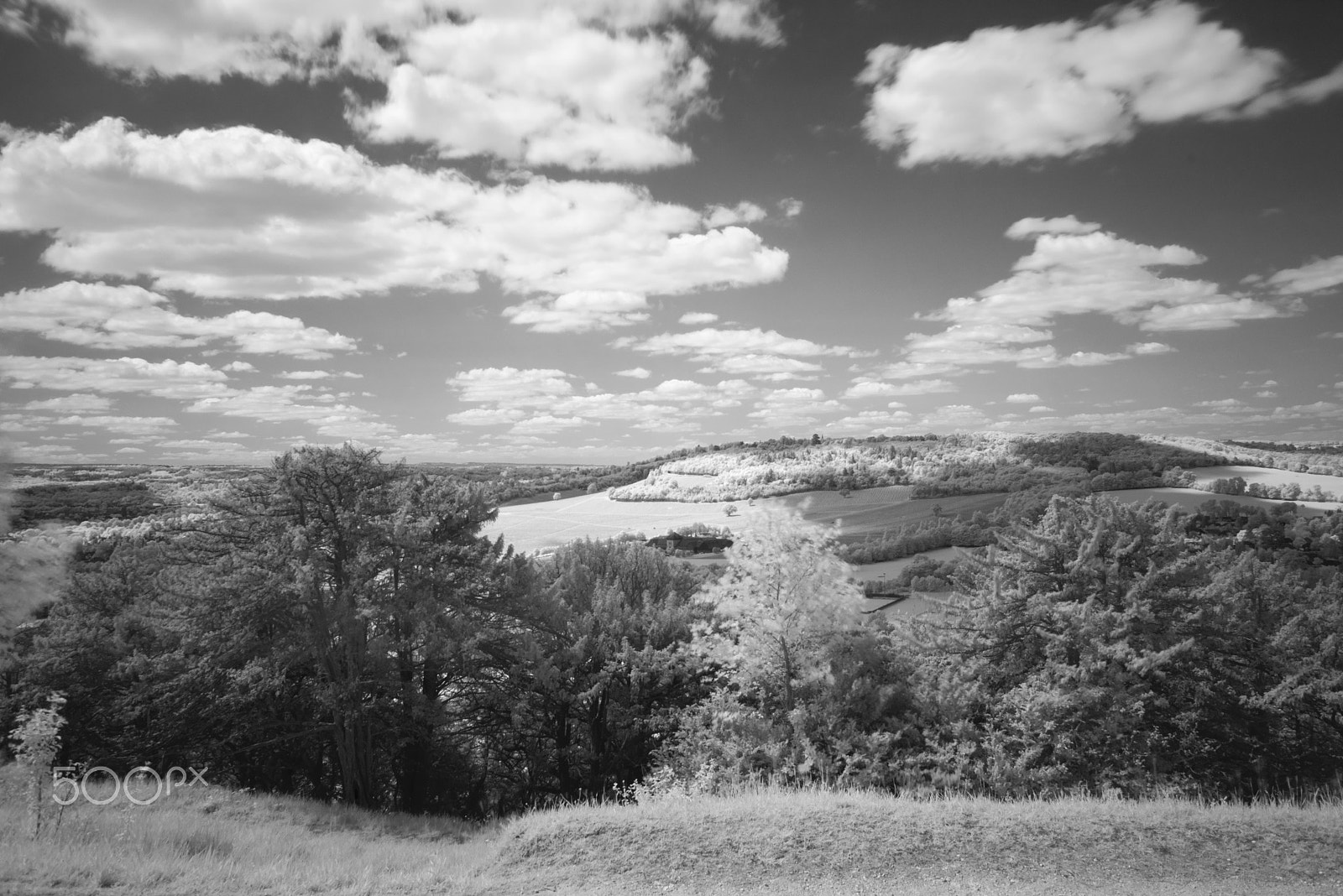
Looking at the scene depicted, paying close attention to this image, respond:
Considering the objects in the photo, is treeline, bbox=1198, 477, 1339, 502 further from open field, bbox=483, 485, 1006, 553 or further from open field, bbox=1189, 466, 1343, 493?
open field, bbox=483, 485, 1006, 553

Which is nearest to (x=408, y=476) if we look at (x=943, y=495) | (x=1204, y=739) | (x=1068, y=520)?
(x=1068, y=520)

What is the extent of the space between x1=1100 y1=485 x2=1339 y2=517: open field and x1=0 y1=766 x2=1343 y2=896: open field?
46.1m

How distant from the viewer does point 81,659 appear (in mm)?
20766

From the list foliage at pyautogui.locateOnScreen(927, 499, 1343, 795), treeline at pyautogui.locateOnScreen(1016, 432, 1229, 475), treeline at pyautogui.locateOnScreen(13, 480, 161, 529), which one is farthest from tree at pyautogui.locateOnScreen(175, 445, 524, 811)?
treeline at pyautogui.locateOnScreen(1016, 432, 1229, 475)

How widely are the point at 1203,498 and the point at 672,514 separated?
46.3 m

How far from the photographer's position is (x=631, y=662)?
22906mm

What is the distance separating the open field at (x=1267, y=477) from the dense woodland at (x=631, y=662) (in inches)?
1977

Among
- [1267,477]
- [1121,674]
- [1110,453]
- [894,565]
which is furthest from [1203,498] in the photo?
[1121,674]

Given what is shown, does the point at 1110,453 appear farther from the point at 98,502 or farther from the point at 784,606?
the point at 98,502

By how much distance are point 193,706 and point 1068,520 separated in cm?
2532

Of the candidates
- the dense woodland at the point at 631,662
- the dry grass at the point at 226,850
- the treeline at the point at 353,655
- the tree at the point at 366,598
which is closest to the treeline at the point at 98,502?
the dense woodland at the point at 631,662

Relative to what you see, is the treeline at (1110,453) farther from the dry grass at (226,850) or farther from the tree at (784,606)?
the dry grass at (226,850)

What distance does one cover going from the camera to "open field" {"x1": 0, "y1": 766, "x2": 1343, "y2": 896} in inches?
354

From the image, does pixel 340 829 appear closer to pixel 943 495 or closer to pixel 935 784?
pixel 935 784
